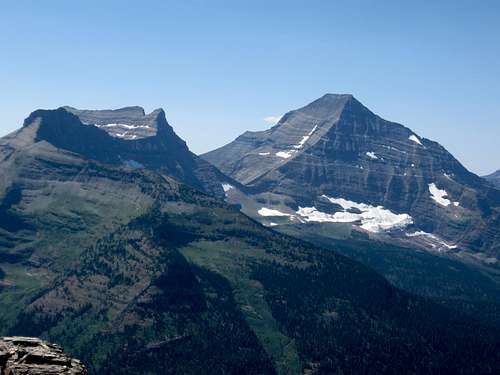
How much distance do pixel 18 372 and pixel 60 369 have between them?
471cm

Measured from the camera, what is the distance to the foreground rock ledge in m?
76.5

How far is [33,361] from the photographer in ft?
258

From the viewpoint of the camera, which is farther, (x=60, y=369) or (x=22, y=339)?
(x=22, y=339)

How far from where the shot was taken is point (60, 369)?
7688cm

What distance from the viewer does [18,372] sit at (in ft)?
249

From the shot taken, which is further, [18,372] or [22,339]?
[22,339]

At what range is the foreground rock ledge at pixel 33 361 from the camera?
76.5 metres

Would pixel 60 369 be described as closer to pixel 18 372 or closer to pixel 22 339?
pixel 18 372

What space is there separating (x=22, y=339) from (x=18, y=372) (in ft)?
32.1

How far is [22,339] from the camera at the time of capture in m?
85.2

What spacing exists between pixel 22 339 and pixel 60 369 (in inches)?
444

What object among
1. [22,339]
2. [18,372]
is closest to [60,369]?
[18,372]
